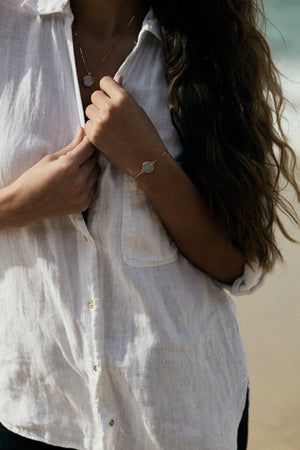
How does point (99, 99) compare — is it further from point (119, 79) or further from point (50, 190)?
point (50, 190)

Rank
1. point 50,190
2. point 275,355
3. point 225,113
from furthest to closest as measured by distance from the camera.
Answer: point 275,355, point 225,113, point 50,190

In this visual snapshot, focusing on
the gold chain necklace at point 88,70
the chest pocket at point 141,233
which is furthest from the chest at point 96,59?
the chest pocket at point 141,233

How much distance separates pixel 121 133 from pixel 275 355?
2.24m

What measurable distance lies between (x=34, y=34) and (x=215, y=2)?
1.18ft

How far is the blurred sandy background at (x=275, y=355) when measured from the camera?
2.73 meters

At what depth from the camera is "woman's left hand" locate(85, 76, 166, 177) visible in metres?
1.24

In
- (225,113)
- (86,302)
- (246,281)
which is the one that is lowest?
(246,281)

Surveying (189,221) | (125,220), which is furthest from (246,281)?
(125,220)

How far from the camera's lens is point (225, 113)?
1.32 m

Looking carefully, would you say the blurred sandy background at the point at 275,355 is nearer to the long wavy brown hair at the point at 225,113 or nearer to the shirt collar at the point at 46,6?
the long wavy brown hair at the point at 225,113

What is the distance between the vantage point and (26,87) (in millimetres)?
1253

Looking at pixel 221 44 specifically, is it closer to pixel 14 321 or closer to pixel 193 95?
pixel 193 95

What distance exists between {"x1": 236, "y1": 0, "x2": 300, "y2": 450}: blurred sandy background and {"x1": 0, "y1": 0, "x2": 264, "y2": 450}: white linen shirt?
1097 millimetres

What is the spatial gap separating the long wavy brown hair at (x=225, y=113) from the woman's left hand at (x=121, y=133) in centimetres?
9
